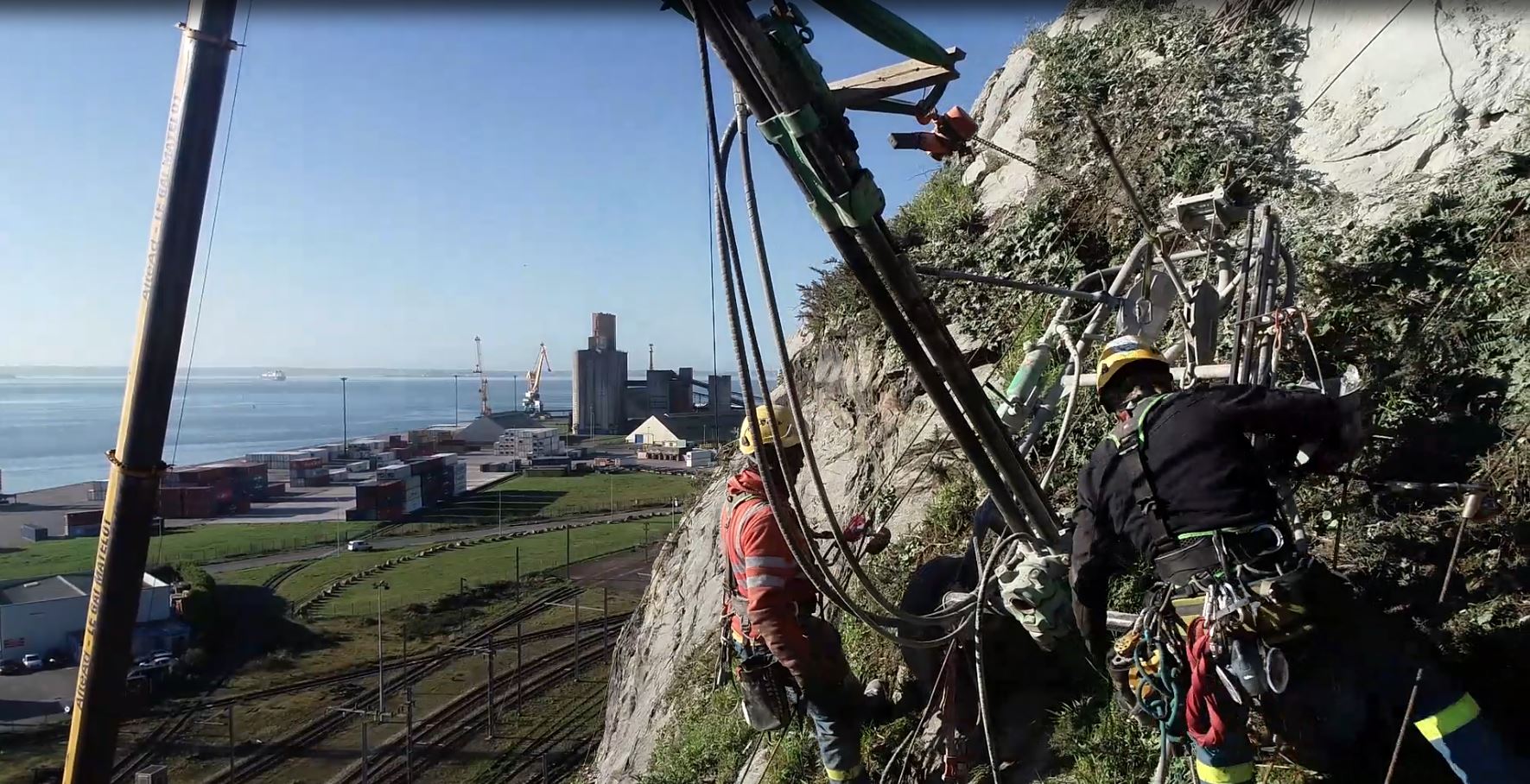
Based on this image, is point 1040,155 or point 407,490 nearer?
point 1040,155

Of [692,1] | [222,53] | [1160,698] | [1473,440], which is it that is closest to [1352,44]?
[1473,440]

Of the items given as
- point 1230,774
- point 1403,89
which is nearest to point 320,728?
point 1230,774

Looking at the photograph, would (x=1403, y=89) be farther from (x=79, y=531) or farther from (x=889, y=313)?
(x=79, y=531)

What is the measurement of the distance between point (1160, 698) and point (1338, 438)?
1.22m

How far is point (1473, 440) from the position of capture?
4.73m

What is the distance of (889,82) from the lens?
3.31 metres

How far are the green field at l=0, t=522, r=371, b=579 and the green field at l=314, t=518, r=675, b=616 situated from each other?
5.65 metres

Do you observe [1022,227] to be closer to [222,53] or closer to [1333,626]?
Answer: [1333,626]

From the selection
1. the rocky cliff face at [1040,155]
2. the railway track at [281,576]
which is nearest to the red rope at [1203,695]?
the rocky cliff face at [1040,155]

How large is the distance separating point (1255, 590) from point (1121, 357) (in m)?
1.04

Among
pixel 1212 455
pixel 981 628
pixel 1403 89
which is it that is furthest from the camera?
pixel 1403 89

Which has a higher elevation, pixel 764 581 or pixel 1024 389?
pixel 1024 389

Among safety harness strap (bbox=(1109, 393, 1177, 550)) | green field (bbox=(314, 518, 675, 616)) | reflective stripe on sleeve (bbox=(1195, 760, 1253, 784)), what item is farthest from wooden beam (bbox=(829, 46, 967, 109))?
green field (bbox=(314, 518, 675, 616))

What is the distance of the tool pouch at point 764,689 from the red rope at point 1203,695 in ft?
8.23
